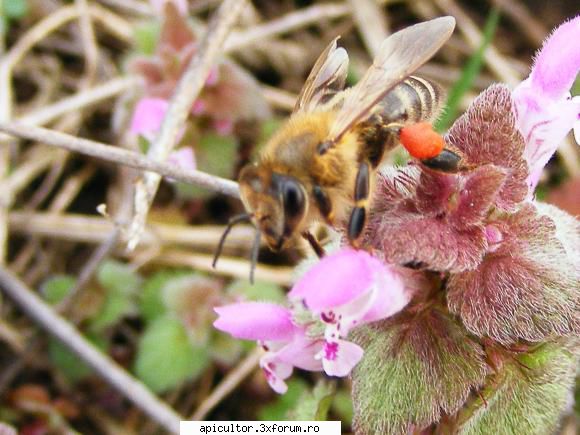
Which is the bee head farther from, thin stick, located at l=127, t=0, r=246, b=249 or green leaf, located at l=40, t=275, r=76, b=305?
green leaf, located at l=40, t=275, r=76, b=305

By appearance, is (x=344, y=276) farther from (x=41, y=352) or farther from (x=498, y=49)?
(x=498, y=49)

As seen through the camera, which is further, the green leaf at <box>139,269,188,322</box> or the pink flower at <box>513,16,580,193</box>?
the green leaf at <box>139,269,188,322</box>

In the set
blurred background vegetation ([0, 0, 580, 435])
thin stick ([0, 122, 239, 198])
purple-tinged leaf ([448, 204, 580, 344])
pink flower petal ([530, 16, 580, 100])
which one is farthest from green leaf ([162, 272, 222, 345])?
pink flower petal ([530, 16, 580, 100])

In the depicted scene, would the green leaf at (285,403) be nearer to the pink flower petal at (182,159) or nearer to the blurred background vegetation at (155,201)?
the blurred background vegetation at (155,201)

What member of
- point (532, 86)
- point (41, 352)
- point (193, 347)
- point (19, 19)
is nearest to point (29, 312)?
point (41, 352)

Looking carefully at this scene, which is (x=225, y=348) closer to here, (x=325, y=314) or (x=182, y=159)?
(x=182, y=159)

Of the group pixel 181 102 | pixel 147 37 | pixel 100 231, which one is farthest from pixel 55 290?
pixel 147 37
